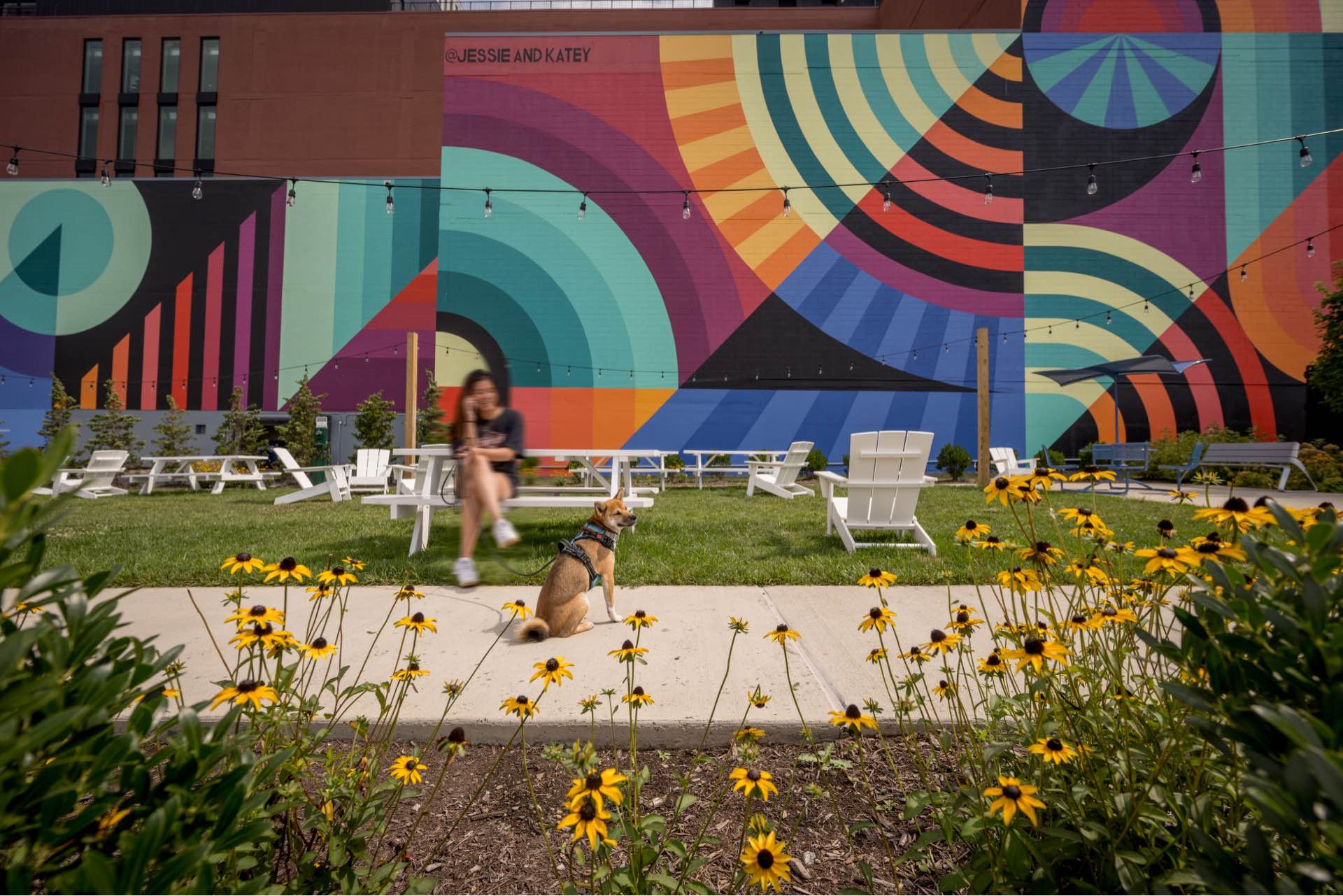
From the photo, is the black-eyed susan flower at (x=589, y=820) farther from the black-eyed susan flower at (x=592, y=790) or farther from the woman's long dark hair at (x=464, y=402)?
the woman's long dark hair at (x=464, y=402)

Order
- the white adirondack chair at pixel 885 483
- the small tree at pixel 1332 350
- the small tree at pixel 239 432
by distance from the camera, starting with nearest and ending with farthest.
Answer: the white adirondack chair at pixel 885 483
the small tree at pixel 1332 350
the small tree at pixel 239 432

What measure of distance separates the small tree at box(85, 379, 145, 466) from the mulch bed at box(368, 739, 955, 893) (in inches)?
693

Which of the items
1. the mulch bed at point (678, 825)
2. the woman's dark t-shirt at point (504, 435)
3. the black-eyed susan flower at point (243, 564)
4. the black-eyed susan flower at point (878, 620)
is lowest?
the mulch bed at point (678, 825)

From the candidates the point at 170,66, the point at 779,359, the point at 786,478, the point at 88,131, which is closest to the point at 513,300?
the point at 779,359

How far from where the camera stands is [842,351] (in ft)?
50.8

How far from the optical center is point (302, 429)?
1454cm

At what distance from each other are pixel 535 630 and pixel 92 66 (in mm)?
28984

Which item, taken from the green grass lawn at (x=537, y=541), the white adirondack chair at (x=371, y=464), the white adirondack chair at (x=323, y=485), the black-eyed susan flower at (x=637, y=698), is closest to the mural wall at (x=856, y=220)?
the white adirondack chair at (x=371, y=464)

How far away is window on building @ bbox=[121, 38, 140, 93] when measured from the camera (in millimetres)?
19469

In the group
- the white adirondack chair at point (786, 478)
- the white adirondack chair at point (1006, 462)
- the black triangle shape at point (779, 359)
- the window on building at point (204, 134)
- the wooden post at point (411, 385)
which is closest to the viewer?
the wooden post at point (411, 385)

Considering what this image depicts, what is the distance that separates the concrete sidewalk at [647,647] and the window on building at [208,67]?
23.0m

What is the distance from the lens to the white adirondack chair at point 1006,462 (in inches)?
427

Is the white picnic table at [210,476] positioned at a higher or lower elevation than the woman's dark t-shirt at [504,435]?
lower

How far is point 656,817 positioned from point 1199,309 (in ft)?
63.9
